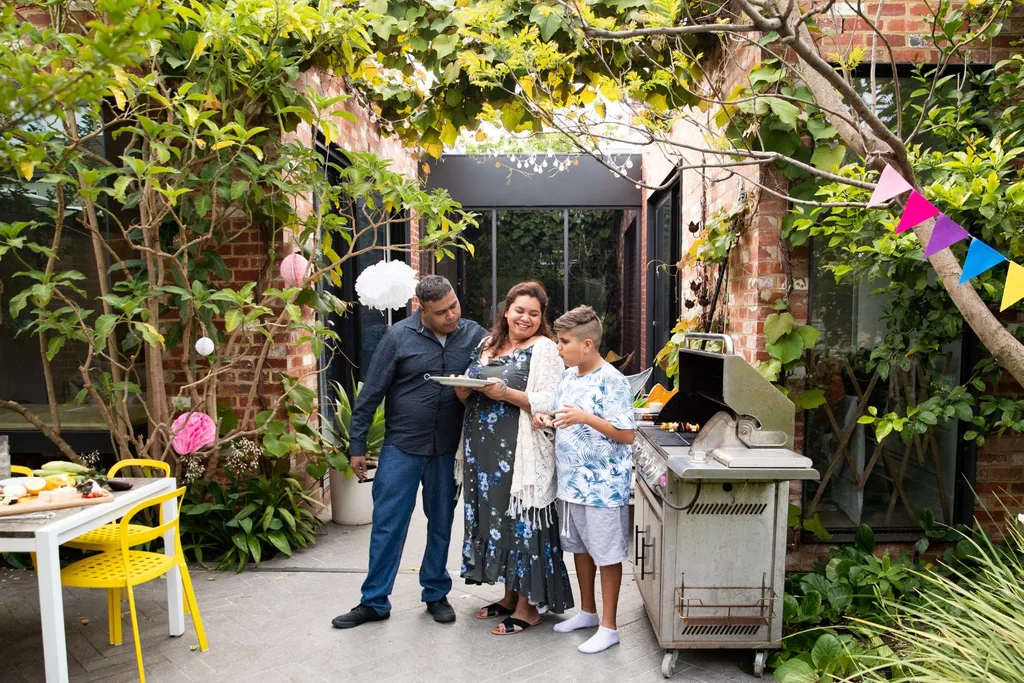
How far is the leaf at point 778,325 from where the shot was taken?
380 cm

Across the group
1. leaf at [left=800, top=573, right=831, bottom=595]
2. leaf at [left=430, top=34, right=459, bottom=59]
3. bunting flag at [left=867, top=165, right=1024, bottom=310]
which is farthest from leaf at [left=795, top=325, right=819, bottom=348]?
leaf at [left=430, top=34, right=459, bottom=59]

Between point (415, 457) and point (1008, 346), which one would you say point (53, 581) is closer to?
point (415, 457)

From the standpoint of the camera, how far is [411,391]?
3492 millimetres

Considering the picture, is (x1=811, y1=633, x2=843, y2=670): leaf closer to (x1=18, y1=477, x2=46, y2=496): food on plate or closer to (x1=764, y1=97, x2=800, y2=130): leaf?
(x1=764, y1=97, x2=800, y2=130): leaf

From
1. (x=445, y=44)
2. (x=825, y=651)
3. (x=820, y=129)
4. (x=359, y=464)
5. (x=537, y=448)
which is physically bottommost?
(x=825, y=651)

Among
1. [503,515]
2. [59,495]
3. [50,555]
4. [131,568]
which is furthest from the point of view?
[503,515]

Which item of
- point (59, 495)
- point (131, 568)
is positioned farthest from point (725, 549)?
point (59, 495)

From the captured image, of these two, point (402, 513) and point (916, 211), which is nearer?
point (916, 211)

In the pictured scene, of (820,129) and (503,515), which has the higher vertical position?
(820,129)

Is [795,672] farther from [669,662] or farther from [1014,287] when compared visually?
[1014,287]

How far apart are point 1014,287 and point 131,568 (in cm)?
356

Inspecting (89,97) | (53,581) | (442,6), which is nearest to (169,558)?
(53,581)

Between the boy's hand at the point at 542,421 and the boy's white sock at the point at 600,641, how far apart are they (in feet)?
3.24

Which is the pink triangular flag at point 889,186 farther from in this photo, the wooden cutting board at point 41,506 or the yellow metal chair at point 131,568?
the wooden cutting board at point 41,506
